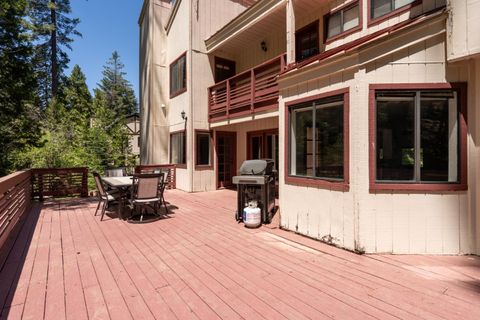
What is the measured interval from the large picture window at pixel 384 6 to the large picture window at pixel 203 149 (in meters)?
6.65

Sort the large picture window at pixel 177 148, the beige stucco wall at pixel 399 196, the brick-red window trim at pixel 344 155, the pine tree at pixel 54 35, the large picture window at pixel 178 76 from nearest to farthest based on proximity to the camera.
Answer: the beige stucco wall at pixel 399 196
the brick-red window trim at pixel 344 155
the large picture window at pixel 178 76
the large picture window at pixel 177 148
the pine tree at pixel 54 35

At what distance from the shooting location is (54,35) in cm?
2006

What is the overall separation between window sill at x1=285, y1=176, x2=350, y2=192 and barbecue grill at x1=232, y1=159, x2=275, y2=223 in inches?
28.1

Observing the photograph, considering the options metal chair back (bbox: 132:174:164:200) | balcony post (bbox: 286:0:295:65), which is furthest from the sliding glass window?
metal chair back (bbox: 132:174:164:200)

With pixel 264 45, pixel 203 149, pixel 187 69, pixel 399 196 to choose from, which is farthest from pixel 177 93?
pixel 399 196

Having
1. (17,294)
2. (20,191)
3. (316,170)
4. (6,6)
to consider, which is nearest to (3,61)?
(6,6)

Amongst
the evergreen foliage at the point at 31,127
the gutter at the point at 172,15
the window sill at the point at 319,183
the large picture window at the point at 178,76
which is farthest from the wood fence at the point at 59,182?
the window sill at the point at 319,183

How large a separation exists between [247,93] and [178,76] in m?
4.11

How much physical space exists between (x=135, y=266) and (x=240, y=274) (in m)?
1.49

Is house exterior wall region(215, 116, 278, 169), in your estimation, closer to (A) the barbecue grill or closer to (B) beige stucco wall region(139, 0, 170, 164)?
(B) beige stucco wall region(139, 0, 170, 164)

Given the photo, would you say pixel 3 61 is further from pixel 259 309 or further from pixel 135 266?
pixel 259 309

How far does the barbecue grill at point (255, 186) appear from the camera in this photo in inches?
220

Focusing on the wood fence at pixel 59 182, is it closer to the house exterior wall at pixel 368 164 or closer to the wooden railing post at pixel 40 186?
the wooden railing post at pixel 40 186

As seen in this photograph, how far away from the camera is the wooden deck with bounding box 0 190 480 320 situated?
2480 millimetres
